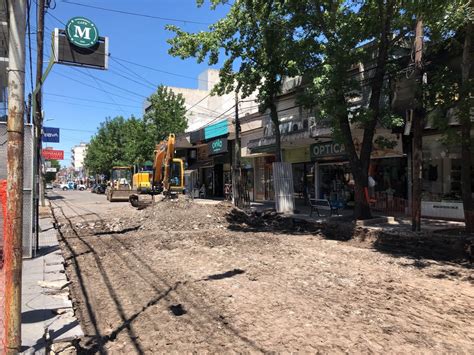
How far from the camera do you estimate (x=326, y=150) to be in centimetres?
Result: 2252

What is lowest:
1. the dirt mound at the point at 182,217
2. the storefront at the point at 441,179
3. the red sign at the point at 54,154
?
the dirt mound at the point at 182,217

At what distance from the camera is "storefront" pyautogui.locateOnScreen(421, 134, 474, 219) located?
16.1m

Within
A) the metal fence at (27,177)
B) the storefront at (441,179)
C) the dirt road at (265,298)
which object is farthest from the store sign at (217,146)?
the metal fence at (27,177)

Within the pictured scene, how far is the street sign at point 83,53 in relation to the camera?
328 inches

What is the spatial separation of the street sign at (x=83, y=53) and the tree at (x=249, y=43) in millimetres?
8544

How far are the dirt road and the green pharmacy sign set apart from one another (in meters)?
4.82

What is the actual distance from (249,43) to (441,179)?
9670mm

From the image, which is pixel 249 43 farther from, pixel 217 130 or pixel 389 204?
pixel 217 130

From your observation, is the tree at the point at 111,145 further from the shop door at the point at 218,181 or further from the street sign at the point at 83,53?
the street sign at the point at 83,53

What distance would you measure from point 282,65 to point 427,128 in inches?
258

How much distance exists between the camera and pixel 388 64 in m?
Result: 16.1

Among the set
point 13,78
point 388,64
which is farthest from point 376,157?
point 13,78

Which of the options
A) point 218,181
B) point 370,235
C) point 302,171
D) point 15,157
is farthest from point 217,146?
point 15,157

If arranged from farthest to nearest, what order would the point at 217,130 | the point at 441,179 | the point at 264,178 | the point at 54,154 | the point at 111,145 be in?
1. the point at 111,145
2. the point at 54,154
3. the point at 217,130
4. the point at 264,178
5. the point at 441,179
